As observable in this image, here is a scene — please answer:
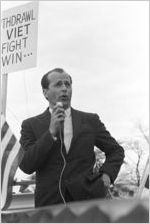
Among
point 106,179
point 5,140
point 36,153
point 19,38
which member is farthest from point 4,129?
point 19,38

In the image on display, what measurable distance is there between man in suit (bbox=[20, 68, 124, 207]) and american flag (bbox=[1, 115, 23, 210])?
69 mm

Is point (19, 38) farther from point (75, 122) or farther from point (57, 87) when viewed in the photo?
point (75, 122)

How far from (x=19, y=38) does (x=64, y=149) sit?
1.24 meters

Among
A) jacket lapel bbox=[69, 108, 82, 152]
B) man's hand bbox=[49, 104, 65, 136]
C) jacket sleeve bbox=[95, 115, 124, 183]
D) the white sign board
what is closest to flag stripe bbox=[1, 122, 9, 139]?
man's hand bbox=[49, 104, 65, 136]

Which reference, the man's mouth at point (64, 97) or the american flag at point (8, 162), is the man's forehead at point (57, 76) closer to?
the man's mouth at point (64, 97)

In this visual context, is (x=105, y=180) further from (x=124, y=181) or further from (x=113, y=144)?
(x=124, y=181)

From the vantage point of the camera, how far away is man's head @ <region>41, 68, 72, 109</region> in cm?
210

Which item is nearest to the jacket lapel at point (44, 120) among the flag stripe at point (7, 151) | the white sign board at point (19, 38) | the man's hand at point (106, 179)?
the flag stripe at point (7, 151)

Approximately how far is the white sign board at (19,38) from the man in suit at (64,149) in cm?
80

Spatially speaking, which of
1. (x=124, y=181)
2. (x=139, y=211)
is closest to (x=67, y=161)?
(x=139, y=211)

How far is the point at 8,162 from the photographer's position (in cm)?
185

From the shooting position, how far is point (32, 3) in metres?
3.17

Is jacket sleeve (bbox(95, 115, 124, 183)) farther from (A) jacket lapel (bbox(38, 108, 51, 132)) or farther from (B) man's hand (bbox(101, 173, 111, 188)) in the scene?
(A) jacket lapel (bbox(38, 108, 51, 132))

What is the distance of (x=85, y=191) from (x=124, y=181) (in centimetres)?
151
